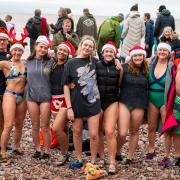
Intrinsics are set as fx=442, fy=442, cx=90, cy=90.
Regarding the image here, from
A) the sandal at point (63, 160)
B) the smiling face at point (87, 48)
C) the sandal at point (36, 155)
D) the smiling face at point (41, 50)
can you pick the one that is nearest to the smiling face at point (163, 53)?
the smiling face at point (87, 48)

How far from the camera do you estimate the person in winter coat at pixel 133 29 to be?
39.1ft

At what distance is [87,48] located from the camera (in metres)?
6.39

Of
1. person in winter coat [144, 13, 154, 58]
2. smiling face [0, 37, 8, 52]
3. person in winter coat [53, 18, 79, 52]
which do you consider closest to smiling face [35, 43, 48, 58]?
smiling face [0, 37, 8, 52]

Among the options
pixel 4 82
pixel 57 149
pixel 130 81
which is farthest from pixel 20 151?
pixel 130 81

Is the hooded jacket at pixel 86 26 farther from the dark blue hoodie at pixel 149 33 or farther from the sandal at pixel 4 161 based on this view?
the sandal at pixel 4 161

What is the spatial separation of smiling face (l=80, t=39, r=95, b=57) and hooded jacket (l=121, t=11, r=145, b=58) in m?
5.69

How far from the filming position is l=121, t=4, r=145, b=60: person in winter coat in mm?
11930

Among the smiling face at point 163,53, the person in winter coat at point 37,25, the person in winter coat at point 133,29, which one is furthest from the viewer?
the person in winter coat at point 37,25

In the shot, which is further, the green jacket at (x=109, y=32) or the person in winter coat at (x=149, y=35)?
the person in winter coat at (x=149, y=35)

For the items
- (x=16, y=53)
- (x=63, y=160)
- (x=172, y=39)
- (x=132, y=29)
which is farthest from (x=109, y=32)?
(x=63, y=160)

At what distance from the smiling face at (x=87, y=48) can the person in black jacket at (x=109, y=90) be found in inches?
8.5

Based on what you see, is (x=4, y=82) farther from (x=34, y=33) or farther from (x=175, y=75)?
(x=34, y=33)

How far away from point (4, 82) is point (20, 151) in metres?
1.32

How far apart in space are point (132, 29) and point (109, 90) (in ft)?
19.0
